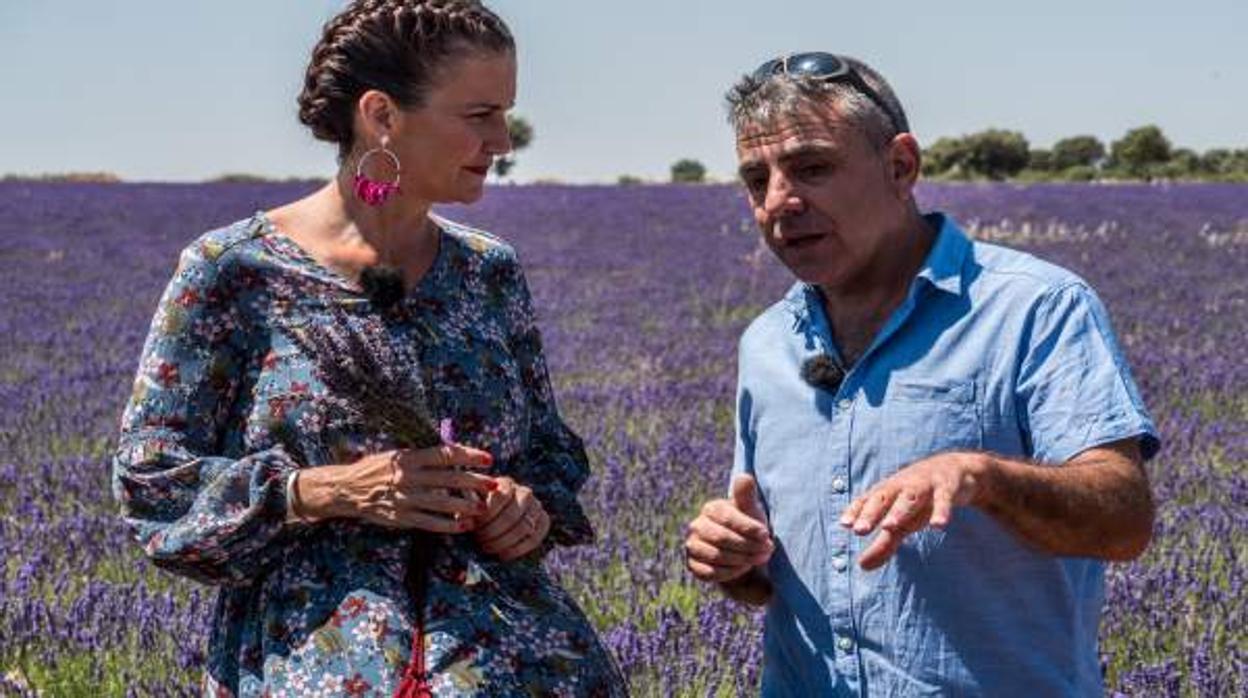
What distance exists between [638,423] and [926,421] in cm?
522

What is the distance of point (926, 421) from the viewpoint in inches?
77.0

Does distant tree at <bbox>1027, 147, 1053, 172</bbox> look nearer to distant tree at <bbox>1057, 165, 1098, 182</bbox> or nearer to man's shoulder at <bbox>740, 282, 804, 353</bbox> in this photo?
distant tree at <bbox>1057, 165, 1098, 182</bbox>

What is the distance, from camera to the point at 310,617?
6.77 feet

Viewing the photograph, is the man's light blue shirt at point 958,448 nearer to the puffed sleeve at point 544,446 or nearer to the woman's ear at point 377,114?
the puffed sleeve at point 544,446

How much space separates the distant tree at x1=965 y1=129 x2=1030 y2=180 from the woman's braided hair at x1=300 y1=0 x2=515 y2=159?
51441 mm

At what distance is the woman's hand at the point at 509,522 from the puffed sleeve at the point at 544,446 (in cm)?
16

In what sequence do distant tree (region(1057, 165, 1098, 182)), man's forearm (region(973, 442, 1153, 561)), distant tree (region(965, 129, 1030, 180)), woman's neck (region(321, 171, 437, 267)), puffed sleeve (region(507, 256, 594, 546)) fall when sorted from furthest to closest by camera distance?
distant tree (region(965, 129, 1030, 180)), distant tree (region(1057, 165, 1098, 182)), puffed sleeve (region(507, 256, 594, 546)), woman's neck (region(321, 171, 437, 267)), man's forearm (region(973, 442, 1153, 561))

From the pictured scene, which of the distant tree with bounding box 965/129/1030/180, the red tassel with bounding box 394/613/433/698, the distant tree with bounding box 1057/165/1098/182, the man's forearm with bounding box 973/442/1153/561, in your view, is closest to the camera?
the man's forearm with bounding box 973/442/1153/561

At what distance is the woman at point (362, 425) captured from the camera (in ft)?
6.70

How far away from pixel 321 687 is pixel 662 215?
Result: 743 inches

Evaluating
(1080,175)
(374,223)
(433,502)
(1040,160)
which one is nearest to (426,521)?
(433,502)

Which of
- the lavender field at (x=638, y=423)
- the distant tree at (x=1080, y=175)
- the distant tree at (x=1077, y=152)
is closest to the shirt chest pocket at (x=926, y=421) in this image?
the lavender field at (x=638, y=423)

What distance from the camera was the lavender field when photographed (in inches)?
145

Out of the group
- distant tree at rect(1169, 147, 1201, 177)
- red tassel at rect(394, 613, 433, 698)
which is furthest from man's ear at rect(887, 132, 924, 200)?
distant tree at rect(1169, 147, 1201, 177)
